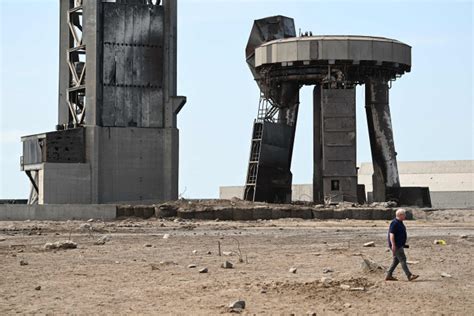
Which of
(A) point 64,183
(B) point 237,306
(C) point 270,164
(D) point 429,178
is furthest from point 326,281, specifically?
(D) point 429,178

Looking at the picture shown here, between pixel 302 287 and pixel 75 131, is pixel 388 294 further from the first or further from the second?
pixel 75 131

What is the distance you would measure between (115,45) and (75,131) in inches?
194

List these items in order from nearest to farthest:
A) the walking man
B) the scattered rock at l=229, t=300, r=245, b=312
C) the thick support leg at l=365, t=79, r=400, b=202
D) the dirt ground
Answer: the scattered rock at l=229, t=300, r=245, b=312
the dirt ground
the walking man
the thick support leg at l=365, t=79, r=400, b=202

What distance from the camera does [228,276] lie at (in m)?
17.2

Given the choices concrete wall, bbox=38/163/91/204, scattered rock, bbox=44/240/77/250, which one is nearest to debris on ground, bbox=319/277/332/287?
scattered rock, bbox=44/240/77/250

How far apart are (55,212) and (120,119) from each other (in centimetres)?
887

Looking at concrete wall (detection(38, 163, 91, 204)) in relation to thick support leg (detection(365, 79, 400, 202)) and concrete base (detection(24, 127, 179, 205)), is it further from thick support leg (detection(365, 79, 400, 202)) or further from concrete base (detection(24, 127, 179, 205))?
thick support leg (detection(365, 79, 400, 202))

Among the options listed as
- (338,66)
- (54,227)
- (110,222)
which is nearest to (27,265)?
(54,227)

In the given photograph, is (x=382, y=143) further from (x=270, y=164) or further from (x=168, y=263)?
(x=168, y=263)

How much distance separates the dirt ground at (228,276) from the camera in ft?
45.6

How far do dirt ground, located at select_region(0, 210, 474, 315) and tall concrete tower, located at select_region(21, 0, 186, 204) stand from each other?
17.1 metres

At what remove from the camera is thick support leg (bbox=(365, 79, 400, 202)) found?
52875mm

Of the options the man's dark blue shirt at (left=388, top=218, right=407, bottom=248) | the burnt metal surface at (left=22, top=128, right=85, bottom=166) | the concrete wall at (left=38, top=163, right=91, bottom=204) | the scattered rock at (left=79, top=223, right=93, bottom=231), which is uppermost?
the burnt metal surface at (left=22, top=128, right=85, bottom=166)

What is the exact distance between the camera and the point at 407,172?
82.2 meters
